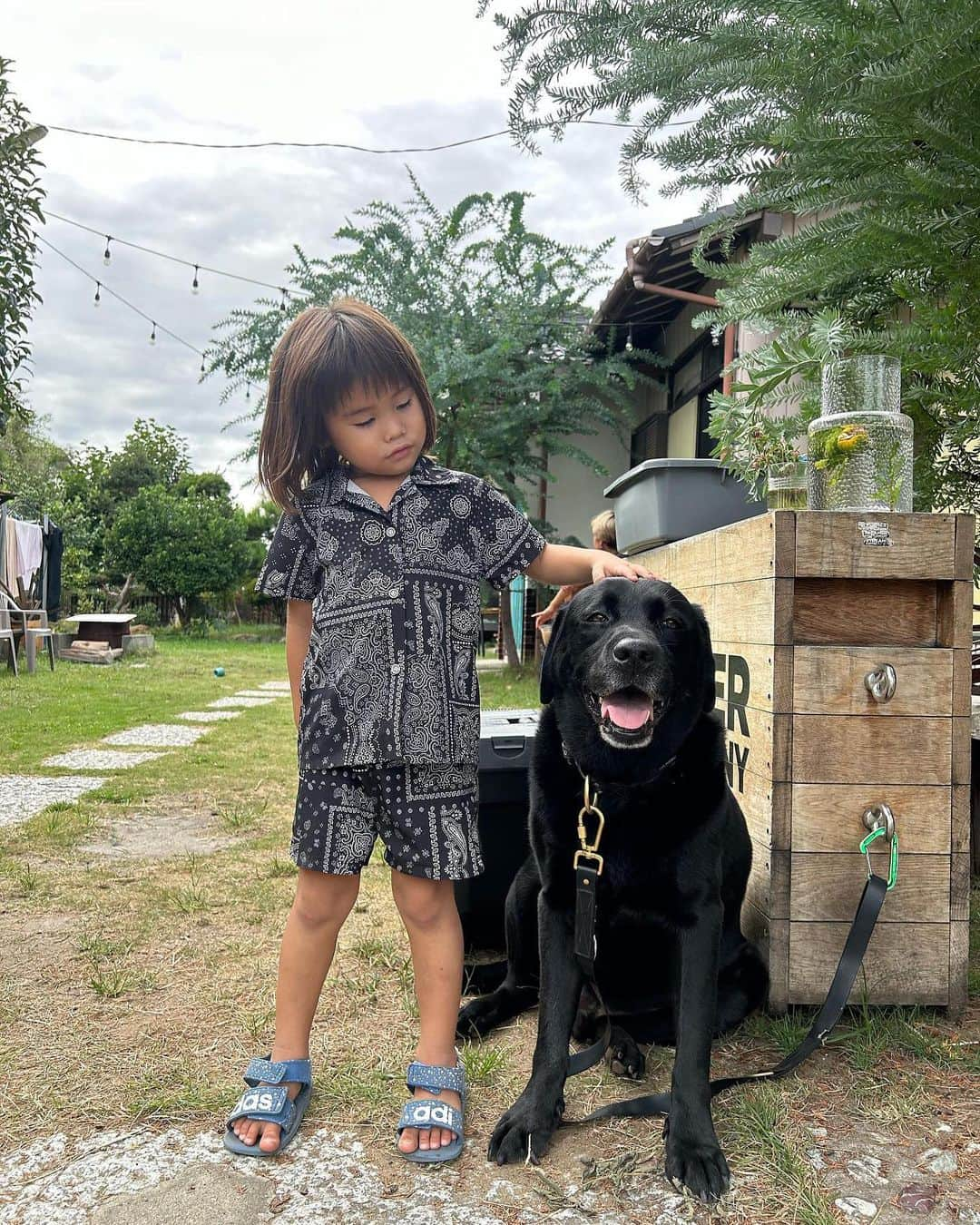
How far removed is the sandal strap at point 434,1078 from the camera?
1.73m

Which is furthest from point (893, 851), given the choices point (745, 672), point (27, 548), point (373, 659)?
point (27, 548)

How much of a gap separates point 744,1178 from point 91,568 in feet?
79.8

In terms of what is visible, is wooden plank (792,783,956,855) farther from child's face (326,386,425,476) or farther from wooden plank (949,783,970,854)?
child's face (326,386,425,476)

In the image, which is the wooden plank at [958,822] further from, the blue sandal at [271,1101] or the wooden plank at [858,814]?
the blue sandal at [271,1101]

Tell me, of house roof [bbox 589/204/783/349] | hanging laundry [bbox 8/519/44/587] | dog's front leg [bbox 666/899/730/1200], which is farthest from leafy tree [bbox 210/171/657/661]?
dog's front leg [bbox 666/899/730/1200]

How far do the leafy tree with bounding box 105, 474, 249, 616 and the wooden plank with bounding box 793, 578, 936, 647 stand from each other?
69.4 ft

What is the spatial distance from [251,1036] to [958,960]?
1.60m

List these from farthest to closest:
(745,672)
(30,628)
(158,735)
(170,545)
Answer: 1. (170,545)
2. (30,628)
3. (158,735)
4. (745,672)

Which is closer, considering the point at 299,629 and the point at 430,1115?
the point at 430,1115

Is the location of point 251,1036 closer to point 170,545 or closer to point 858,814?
point 858,814

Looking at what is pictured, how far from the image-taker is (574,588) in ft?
7.34

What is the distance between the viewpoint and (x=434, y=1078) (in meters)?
1.74

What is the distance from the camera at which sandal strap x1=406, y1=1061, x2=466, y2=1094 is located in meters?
1.73

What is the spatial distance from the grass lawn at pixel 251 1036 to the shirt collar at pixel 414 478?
119cm
